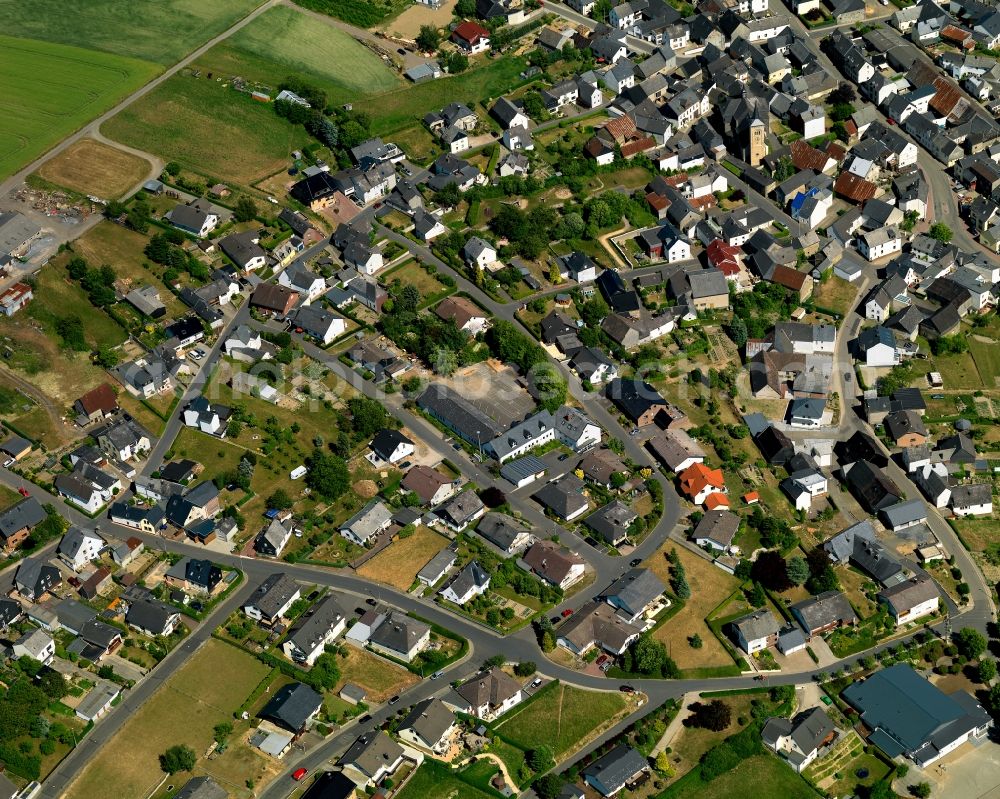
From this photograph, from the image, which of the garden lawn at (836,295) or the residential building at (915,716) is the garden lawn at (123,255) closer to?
the garden lawn at (836,295)

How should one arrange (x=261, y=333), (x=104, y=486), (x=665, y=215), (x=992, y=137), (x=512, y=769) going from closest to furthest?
(x=512, y=769) < (x=104, y=486) < (x=261, y=333) < (x=665, y=215) < (x=992, y=137)

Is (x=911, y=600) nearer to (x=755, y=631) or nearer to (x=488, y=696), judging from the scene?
(x=755, y=631)

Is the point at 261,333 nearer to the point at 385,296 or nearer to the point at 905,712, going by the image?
the point at 385,296

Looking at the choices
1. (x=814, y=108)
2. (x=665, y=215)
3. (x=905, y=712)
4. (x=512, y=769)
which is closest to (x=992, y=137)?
(x=814, y=108)

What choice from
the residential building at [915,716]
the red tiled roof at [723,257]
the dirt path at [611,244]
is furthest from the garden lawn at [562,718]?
the dirt path at [611,244]

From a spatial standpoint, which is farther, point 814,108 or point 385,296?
point 814,108

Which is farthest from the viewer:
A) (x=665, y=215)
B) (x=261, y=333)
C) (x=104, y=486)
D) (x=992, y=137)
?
(x=992, y=137)

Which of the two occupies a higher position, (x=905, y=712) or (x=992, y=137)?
(x=992, y=137)
